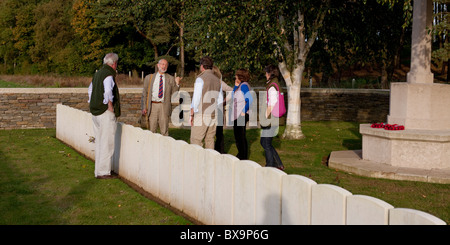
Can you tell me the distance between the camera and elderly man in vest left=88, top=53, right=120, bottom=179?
8.60 meters

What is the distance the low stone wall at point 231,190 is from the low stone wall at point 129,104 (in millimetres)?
8805

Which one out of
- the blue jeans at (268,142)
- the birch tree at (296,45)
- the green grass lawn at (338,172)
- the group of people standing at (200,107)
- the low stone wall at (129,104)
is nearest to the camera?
the green grass lawn at (338,172)

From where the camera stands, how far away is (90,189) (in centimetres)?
820

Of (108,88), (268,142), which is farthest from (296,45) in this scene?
(108,88)

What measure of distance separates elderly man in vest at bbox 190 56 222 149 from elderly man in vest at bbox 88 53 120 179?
135cm

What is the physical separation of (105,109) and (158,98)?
1.63 m

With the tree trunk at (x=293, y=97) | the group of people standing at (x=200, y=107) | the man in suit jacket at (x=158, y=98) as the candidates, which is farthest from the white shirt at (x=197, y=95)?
the tree trunk at (x=293, y=97)

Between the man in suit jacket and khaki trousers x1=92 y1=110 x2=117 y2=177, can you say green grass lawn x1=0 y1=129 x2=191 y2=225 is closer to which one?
khaki trousers x1=92 y1=110 x2=117 y2=177

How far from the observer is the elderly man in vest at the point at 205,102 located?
28.6 ft

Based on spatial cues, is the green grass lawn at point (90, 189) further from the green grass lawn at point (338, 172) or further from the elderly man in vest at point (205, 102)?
the elderly man in vest at point (205, 102)

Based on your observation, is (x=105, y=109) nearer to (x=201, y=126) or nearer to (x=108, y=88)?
(x=108, y=88)
